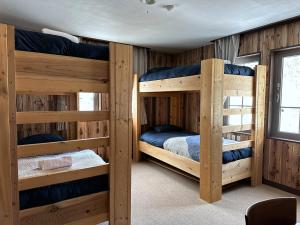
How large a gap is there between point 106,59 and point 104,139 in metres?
0.67

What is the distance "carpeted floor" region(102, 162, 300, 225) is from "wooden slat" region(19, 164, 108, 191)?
2.47 ft

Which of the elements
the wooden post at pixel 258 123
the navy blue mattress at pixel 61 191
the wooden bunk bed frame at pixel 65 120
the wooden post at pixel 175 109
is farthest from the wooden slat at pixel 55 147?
the wooden post at pixel 175 109

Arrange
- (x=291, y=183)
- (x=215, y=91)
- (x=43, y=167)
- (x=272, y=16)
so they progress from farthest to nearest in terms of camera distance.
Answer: (x=291, y=183), (x=272, y=16), (x=215, y=91), (x=43, y=167)

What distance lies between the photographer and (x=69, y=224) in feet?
5.49

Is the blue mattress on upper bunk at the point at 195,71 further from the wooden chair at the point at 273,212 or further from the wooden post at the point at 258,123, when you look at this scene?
the wooden chair at the point at 273,212

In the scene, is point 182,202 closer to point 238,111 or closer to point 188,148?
point 188,148

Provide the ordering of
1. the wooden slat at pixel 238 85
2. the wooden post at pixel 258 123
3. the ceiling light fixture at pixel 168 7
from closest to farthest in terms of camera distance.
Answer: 1. the ceiling light fixture at pixel 168 7
2. the wooden slat at pixel 238 85
3. the wooden post at pixel 258 123

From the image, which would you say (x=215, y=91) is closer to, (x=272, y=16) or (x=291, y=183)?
(x=272, y=16)

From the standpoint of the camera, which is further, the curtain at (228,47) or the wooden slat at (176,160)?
the curtain at (228,47)

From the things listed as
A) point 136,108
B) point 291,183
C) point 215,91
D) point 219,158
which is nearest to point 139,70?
point 136,108

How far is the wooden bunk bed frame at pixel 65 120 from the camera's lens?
53.7 inches

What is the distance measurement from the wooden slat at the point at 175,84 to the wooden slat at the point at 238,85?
350 millimetres

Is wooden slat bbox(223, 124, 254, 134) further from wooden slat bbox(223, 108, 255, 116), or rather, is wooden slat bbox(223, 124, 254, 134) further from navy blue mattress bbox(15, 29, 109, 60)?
navy blue mattress bbox(15, 29, 109, 60)

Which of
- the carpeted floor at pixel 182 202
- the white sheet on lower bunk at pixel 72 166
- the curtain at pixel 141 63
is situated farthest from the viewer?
the curtain at pixel 141 63
